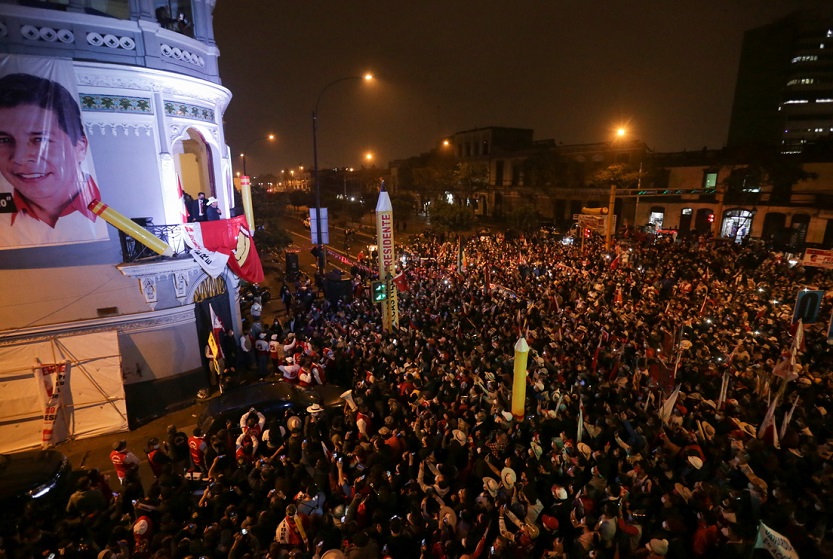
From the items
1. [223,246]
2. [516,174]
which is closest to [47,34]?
[223,246]

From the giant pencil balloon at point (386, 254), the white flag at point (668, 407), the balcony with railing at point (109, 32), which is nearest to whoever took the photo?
the white flag at point (668, 407)

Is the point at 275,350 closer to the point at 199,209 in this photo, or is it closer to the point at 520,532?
the point at 199,209

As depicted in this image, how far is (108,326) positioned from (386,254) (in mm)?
7449

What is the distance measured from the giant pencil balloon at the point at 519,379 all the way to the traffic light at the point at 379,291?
578cm

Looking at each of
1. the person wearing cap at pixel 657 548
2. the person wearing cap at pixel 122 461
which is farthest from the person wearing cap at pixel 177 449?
the person wearing cap at pixel 657 548

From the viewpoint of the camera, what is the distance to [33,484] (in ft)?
24.4

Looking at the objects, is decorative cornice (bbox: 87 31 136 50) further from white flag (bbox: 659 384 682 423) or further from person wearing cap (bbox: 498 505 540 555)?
white flag (bbox: 659 384 682 423)

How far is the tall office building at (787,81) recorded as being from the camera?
199ft

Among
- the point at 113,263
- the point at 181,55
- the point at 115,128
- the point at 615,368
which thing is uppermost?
the point at 181,55

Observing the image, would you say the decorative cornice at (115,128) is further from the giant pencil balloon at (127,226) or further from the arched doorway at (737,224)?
the arched doorway at (737,224)

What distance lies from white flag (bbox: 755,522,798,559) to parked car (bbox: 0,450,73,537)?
986 centimetres

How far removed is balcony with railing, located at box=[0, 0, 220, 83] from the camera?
9453 millimetres

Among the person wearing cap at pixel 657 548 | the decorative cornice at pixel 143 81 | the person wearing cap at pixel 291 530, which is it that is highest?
the decorative cornice at pixel 143 81

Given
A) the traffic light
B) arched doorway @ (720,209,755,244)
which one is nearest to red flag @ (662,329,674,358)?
the traffic light
